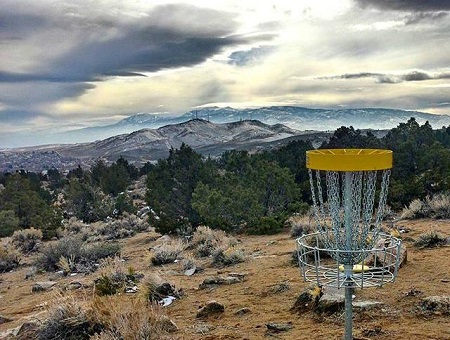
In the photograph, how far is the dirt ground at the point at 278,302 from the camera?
20.4 ft

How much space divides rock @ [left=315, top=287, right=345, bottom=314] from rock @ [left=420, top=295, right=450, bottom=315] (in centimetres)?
120

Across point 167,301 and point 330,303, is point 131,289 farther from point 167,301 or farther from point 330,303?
point 330,303

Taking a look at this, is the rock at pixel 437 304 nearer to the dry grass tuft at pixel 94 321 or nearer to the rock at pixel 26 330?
the dry grass tuft at pixel 94 321

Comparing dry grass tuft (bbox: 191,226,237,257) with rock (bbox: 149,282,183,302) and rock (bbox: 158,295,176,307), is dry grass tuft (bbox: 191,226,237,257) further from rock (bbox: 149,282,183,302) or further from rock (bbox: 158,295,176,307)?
rock (bbox: 158,295,176,307)

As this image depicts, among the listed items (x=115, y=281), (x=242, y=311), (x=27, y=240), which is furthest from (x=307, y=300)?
(x=27, y=240)

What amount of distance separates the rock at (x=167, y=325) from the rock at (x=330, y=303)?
7.55 feet

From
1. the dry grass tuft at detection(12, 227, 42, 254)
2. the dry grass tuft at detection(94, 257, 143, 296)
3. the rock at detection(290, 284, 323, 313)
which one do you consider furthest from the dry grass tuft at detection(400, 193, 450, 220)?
the dry grass tuft at detection(12, 227, 42, 254)

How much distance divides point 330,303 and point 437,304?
1561mm

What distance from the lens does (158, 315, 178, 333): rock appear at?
6768 mm

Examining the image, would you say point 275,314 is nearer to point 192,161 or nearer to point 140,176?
point 192,161

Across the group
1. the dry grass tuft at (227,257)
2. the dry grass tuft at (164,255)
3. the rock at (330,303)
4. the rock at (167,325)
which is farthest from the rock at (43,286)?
the rock at (330,303)

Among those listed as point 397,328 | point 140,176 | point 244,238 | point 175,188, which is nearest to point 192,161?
point 175,188

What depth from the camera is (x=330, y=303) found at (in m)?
6.88

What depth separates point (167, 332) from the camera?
670 cm
